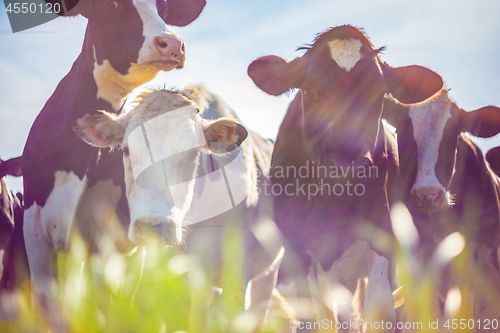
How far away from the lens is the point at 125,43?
3482 millimetres

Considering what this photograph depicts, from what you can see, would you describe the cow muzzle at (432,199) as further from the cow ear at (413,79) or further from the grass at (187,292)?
the cow ear at (413,79)

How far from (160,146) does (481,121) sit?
129 inches

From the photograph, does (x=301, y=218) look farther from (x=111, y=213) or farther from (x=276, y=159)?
(x=111, y=213)

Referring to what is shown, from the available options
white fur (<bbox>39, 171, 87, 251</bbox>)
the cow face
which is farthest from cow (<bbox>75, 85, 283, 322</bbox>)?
white fur (<bbox>39, 171, 87, 251</bbox>)

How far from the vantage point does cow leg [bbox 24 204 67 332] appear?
3453 millimetres

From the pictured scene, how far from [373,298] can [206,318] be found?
1.74 metres

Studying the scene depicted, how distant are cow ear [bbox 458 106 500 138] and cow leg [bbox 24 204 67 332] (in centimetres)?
396

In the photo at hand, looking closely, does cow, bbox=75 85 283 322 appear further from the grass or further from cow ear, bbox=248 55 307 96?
cow ear, bbox=248 55 307 96

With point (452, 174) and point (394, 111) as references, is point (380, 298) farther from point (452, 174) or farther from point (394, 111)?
point (394, 111)

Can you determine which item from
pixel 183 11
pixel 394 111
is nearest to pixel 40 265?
pixel 183 11

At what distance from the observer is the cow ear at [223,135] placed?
3375 millimetres

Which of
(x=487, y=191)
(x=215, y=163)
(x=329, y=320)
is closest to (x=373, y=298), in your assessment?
(x=329, y=320)

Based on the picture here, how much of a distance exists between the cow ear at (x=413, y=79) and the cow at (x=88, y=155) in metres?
1.79

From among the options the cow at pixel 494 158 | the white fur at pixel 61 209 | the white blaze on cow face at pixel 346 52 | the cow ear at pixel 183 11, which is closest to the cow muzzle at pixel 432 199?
the white blaze on cow face at pixel 346 52
